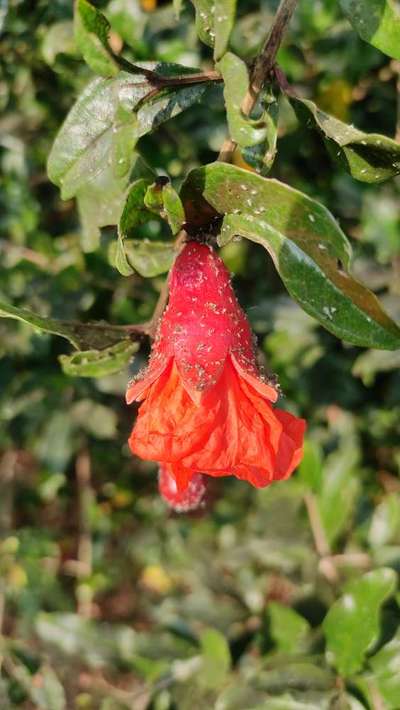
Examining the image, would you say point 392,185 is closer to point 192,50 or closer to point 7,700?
point 192,50

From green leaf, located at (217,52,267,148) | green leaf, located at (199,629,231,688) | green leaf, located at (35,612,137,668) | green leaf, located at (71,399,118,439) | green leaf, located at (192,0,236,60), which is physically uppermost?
green leaf, located at (192,0,236,60)

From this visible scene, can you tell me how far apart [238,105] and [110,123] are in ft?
0.65

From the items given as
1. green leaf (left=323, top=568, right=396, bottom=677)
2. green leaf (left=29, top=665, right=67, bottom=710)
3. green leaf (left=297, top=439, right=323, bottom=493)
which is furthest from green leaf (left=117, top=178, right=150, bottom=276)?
green leaf (left=29, top=665, right=67, bottom=710)

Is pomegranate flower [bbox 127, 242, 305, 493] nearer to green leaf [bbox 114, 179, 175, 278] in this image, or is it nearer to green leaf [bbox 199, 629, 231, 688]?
green leaf [bbox 114, 179, 175, 278]

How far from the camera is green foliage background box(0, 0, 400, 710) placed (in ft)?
3.91

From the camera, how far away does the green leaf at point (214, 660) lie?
1.24 m

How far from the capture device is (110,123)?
0.78m

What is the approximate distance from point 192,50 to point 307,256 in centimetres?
76

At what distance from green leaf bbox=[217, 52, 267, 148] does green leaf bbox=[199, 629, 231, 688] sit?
2.89ft

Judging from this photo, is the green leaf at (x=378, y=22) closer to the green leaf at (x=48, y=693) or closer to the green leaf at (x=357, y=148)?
the green leaf at (x=357, y=148)

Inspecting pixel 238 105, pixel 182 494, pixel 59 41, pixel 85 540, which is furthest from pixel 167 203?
pixel 85 540

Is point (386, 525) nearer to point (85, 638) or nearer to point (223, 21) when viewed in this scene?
point (85, 638)

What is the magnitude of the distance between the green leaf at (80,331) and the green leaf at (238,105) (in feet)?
0.79

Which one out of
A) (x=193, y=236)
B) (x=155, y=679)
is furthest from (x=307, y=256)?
(x=155, y=679)
